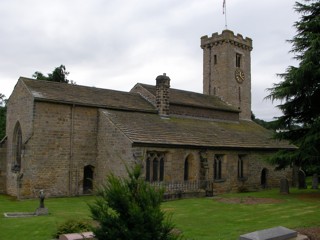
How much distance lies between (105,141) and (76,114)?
8.86 ft

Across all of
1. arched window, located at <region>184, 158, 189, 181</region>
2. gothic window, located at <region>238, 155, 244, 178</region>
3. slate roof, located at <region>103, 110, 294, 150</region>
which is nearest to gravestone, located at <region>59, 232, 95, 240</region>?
slate roof, located at <region>103, 110, 294, 150</region>

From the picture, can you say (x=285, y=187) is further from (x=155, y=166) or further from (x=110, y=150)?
(x=110, y=150)

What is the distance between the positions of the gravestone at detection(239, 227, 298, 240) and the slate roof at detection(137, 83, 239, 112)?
2005cm

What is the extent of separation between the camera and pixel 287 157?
21.2 meters

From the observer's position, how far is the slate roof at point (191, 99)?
30.9m

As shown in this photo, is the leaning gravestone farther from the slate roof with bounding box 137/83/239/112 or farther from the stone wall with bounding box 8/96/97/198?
the slate roof with bounding box 137/83/239/112

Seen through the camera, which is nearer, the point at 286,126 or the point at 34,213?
the point at 34,213

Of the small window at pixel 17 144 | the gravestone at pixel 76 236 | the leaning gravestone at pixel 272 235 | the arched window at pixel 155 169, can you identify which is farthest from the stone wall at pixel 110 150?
the leaning gravestone at pixel 272 235

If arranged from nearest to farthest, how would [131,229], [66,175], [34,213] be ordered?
1. [131,229]
2. [34,213]
3. [66,175]

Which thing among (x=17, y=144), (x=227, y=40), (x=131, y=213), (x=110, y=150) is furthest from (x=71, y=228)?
(x=227, y=40)

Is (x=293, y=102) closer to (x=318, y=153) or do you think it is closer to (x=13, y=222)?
(x=318, y=153)

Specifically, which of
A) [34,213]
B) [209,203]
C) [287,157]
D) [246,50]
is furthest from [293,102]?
[246,50]

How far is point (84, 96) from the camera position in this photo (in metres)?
26.1

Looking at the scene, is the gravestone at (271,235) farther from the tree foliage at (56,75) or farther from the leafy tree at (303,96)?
the tree foliage at (56,75)
